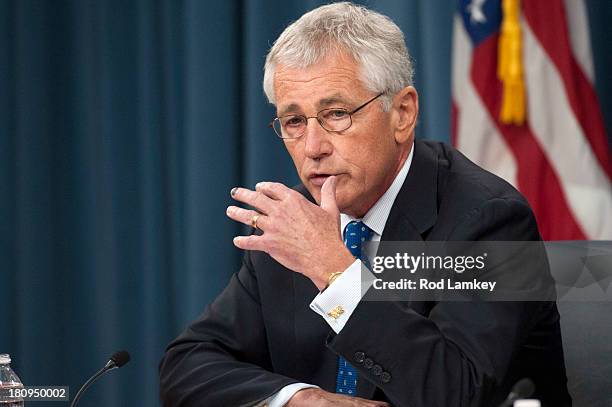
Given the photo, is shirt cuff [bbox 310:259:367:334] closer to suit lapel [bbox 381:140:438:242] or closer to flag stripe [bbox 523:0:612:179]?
suit lapel [bbox 381:140:438:242]

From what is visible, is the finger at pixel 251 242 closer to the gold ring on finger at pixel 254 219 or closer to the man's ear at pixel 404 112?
the gold ring on finger at pixel 254 219

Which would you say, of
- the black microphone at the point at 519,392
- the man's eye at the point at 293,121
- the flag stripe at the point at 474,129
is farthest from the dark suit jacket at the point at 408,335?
the flag stripe at the point at 474,129

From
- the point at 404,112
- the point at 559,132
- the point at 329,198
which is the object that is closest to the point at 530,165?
the point at 559,132

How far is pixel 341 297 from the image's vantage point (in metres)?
1.98

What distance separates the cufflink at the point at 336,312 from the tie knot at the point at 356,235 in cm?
37

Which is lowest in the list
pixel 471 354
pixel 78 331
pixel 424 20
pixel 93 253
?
pixel 78 331

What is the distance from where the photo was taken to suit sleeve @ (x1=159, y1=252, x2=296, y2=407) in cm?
222

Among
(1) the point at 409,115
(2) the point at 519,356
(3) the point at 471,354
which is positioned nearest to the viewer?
(3) the point at 471,354

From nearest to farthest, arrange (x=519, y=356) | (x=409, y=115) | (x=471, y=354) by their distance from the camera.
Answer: (x=471, y=354), (x=519, y=356), (x=409, y=115)

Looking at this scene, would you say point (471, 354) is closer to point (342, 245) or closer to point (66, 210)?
point (342, 245)

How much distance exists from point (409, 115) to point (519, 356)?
0.62 meters

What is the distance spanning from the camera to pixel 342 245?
204cm

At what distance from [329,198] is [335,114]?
25 centimetres

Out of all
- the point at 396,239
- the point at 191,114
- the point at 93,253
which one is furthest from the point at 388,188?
the point at 93,253
